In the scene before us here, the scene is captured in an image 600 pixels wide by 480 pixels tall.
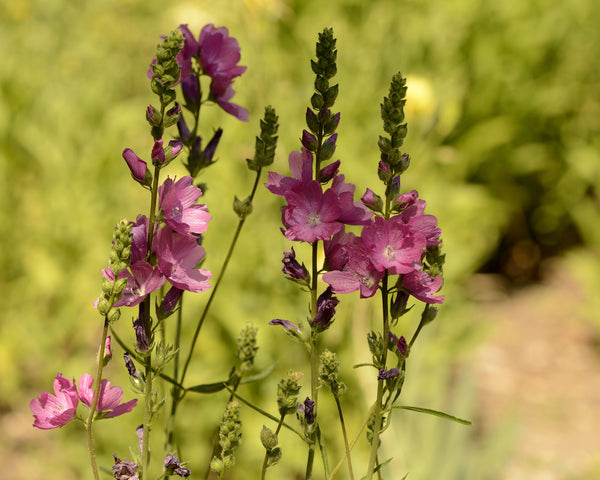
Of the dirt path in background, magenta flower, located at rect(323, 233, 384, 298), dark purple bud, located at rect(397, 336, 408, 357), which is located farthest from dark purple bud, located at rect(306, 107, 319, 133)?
the dirt path in background

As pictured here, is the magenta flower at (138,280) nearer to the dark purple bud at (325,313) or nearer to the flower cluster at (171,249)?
the flower cluster at (171,249)

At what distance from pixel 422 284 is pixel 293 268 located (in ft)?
0.42

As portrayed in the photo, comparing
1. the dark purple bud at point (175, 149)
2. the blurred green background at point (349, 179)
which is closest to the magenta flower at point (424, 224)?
the dark purple bud at point (175, 149)

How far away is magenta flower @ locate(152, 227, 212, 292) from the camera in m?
0.62

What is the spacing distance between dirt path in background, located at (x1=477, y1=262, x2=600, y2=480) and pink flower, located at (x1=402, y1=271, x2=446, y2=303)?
2053mm

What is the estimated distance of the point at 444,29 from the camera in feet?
11.8

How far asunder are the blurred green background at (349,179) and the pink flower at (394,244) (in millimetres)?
1037

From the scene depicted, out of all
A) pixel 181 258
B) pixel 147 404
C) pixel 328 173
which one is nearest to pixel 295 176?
pixel 328 173

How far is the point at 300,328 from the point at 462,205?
8.02 feet

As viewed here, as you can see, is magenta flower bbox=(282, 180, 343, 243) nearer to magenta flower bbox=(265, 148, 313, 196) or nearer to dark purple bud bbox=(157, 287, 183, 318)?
magenta flower bbox=(265, 148, 313, 196)

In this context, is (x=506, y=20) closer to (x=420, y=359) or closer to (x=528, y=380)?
(x=528, y=380)

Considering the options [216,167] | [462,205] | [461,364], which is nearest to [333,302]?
[216,167]

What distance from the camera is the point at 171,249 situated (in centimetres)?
64

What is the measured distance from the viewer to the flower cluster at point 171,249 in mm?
612
